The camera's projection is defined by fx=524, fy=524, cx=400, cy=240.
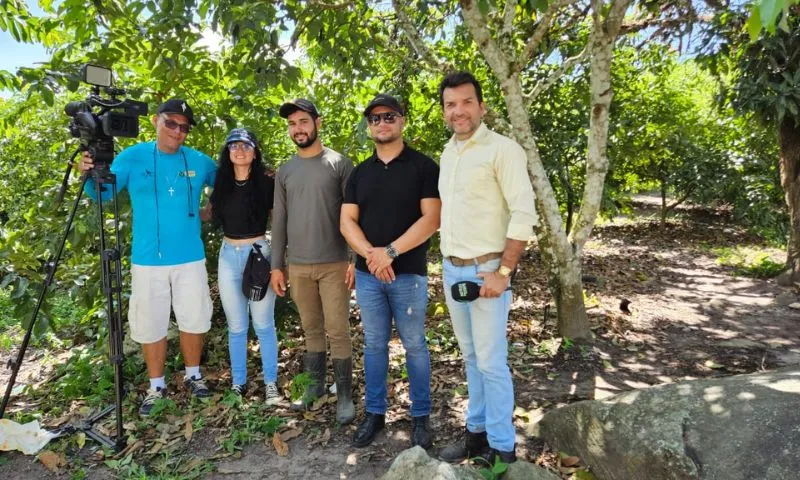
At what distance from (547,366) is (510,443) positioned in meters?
1.76

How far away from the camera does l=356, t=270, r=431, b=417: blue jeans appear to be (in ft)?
10.3

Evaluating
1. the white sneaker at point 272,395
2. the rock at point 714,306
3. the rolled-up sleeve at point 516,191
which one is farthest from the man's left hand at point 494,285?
the rock at point 714,306

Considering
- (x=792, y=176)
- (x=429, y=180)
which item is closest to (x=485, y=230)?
(x=429, y=180)

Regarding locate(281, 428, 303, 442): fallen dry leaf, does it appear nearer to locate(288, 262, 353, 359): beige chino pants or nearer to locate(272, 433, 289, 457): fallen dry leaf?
locate(272, 433, 289, 457): fallen dry leaf

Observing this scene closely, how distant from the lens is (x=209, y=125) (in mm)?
4734

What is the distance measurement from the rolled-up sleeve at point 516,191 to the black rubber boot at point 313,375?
1.88 meters

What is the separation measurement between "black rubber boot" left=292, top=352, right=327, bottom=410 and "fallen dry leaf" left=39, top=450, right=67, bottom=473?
1.46 m

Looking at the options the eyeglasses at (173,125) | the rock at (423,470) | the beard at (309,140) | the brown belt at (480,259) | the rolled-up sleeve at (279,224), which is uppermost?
the eyeglasses at (173,125)

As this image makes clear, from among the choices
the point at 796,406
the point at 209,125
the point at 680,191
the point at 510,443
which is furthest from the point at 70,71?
the point at 680,191

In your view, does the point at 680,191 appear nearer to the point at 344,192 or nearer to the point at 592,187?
the point at 592,187

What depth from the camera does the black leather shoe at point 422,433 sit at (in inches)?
126

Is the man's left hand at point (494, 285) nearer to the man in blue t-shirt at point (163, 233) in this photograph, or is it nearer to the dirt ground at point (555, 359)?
the dirt ground at point (555, 359)

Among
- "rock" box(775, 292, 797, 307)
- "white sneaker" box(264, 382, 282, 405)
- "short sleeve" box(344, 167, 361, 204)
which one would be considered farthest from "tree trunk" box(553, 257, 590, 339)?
"rock" box(775, 292, 797, 307)

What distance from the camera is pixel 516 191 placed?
2639 millimetres
